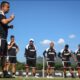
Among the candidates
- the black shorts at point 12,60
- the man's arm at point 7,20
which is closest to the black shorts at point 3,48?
the man's arm at point 7,20

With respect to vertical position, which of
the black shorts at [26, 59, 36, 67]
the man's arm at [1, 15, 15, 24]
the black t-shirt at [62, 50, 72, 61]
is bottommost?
the black shorts at [26, 59, 36, 67]

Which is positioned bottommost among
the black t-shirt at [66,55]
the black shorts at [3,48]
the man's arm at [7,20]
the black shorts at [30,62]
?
the black shorts at [3,48]

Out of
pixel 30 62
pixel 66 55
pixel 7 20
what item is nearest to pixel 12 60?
pixel 30 62

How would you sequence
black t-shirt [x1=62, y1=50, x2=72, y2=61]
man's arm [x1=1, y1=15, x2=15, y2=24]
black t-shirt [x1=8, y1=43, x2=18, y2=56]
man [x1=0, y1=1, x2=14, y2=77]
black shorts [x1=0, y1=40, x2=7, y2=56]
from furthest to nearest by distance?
1. black t-shirt [x1=62, y1=50, x2=72, y2=61]
2. black t-shirt [x1=8, y1=43, x2=18, y2=56]
3. black shorts [x1=0, y1=40, x2=7, y2=56]
4. man [x1=0, y1=1, x2=14, y2=77]
5. man's arm [x1=1, y1=15, x2=15, y2=24]

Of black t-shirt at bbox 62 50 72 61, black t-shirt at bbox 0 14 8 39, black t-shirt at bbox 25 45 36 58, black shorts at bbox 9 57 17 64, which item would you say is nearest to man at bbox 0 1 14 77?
black t-shirt at bbox 0 14 8 39

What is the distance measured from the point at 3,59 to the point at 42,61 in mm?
14741

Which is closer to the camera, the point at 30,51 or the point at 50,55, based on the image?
the point at 30,51

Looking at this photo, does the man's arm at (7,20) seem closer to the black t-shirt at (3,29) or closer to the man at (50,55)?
the black t-shirt at (3,29)

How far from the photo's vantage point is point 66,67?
22.4 meters

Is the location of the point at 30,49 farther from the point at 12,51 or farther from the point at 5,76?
the point at 5,76

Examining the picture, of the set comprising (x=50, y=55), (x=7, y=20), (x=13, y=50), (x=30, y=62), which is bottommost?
(x=30, y=62)

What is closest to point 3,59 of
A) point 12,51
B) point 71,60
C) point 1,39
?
point 1,39

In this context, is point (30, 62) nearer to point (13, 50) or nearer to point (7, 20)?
point (13, 50)

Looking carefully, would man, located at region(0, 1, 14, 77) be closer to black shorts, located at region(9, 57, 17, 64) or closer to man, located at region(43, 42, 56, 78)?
black shorts, located at region(9, 57, 17, 64)
